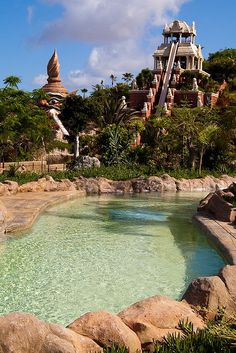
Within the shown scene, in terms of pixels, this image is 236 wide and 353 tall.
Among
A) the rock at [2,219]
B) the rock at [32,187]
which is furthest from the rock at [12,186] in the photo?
A: the rock at [2,219]

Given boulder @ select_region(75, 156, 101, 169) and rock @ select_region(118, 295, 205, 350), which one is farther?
boulder @ select_region(75, 156, 101, 169)

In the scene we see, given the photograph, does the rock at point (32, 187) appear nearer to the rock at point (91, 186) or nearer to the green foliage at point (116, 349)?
the rock at point (91, 186)

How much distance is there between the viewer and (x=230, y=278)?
20.1 feet

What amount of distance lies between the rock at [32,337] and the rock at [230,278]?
2163 mm

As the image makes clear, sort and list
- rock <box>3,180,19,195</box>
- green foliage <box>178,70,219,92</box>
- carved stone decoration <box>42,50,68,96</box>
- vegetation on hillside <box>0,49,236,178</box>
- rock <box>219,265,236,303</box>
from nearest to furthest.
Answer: rock <box>219,265,236,303</box> → rock <box>3,180,19,195</box> → vegetation on hillside <box>0,49,236,178</box> → green foliage <box>178,70,219,92</box> → carved stone decoration <box>42,50,68,96</box>

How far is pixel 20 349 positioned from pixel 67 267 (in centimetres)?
506

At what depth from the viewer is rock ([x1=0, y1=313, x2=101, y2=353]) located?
4234mm

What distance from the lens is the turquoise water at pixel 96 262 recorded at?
24.5 feet

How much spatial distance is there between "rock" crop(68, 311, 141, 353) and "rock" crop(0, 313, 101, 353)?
0.27m

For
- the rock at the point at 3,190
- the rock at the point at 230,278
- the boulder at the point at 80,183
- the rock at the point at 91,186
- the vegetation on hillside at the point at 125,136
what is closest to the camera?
the rock at the point at 230,278

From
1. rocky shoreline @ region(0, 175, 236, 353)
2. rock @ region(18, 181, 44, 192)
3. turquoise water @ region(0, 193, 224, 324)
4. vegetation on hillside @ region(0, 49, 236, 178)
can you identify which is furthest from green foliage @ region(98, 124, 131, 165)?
rocky shoreline @ region(0, 175, 236, 353)

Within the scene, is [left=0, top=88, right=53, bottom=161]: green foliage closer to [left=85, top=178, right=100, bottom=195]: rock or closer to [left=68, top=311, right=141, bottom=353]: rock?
[left=85, top=178, right=100, bottom=195]: rock

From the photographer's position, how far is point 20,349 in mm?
4254

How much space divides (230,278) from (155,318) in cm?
137
